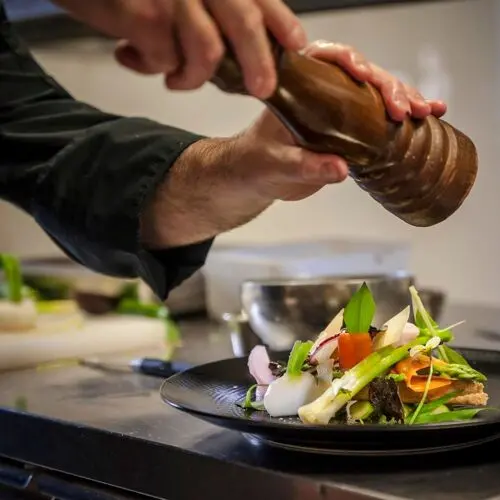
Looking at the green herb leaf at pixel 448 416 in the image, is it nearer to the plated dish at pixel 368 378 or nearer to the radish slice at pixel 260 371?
the plated dish at pixel 368 378

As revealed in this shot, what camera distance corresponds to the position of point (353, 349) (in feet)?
2.62

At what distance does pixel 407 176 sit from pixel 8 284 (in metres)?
0.94

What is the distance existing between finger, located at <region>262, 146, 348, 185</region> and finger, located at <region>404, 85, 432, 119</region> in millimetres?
76

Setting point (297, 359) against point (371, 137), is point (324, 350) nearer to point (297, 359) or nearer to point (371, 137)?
point (297, 359)

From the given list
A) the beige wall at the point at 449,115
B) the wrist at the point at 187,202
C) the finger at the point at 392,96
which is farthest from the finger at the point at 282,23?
the beige wall at the point at 449,115

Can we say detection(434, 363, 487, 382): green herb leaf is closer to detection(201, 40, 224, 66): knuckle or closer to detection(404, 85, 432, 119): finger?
detection(404, 85, 432, 119): finger

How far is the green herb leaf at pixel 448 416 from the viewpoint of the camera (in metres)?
0.73

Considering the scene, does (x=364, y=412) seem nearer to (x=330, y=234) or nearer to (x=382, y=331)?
(x=382, y=331)

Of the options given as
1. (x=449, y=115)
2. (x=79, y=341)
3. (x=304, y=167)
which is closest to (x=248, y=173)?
(x=304, y=167)

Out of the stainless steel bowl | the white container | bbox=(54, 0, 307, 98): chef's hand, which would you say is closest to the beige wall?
the white container

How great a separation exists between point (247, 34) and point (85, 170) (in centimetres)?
57

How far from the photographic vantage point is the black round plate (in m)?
0.67

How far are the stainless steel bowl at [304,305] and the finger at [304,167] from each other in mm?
311

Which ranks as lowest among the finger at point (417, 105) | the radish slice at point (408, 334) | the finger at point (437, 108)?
the radish slice at point (408, 334)
